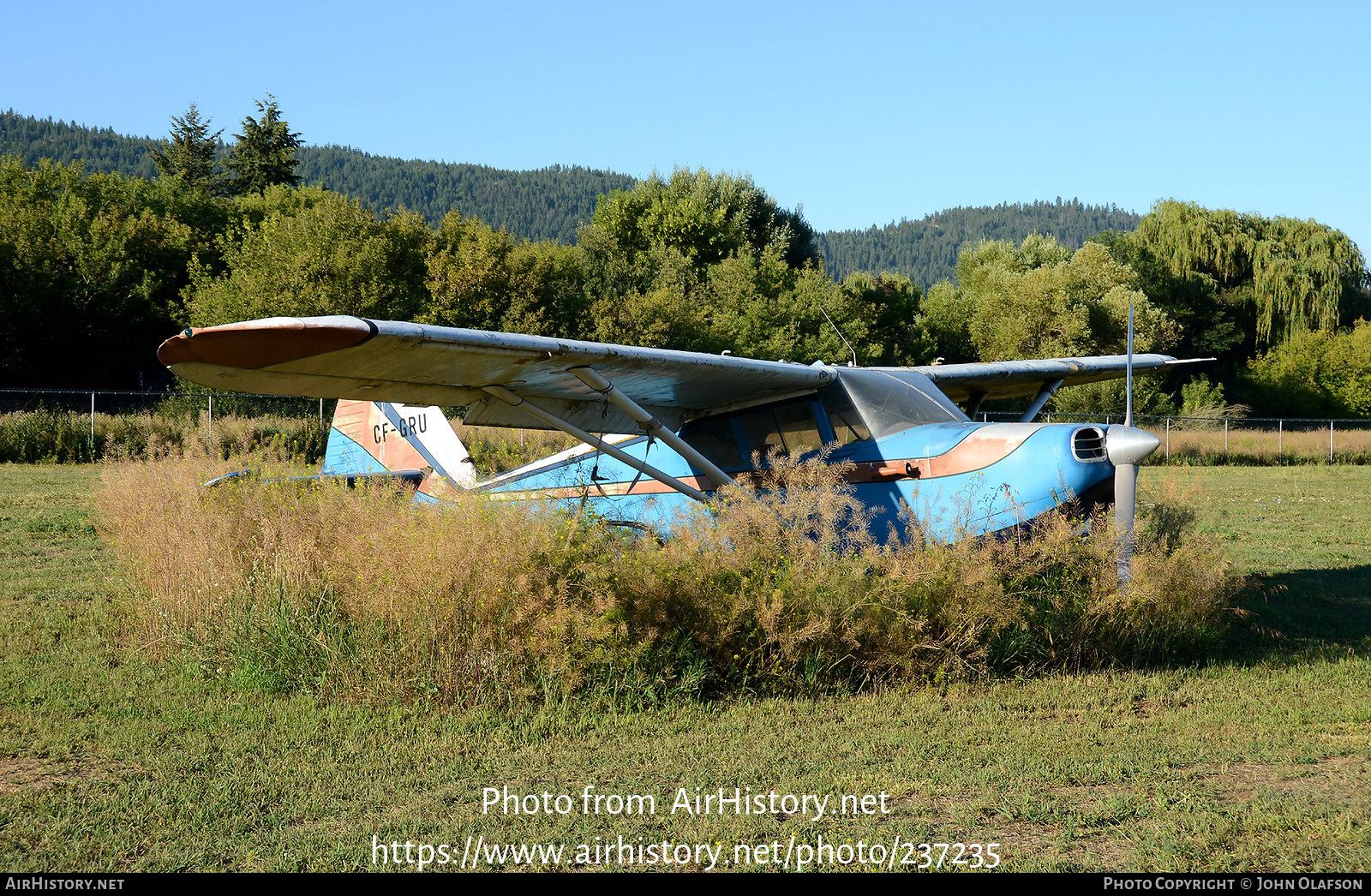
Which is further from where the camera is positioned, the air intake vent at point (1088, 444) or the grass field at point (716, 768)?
the air intake vent at point (1088, 444)

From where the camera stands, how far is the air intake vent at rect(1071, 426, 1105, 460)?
666 centimetres

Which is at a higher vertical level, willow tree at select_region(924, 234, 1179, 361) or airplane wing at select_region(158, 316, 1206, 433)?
willow tree at select_region(924, 234, 1179, 361)

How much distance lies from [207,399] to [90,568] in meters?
15.1

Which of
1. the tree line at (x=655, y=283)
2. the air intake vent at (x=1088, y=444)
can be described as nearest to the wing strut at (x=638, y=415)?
the air intake vent at (x=1088, y=444)

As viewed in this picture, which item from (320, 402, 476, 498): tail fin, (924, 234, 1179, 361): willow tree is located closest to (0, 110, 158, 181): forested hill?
(924, 234, 1179, 361): willow tree

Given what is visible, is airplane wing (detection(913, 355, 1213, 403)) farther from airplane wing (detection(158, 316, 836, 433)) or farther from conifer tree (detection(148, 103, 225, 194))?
conifer tree (detection(148, 103, 225, 194))

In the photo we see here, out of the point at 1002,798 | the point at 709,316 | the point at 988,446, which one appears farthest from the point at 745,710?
the point at 709,316

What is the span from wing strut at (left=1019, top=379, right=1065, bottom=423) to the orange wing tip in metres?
7.56

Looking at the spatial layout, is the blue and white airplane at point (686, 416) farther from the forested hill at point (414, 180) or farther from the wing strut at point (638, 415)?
the forested hill at point (414, 180)

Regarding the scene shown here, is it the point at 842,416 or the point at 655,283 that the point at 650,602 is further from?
the point at 655,283

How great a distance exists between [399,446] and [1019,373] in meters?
7.25

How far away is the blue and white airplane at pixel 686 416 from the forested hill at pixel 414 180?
15719cm

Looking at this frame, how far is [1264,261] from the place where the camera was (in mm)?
55156

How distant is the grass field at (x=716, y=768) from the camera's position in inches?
146
